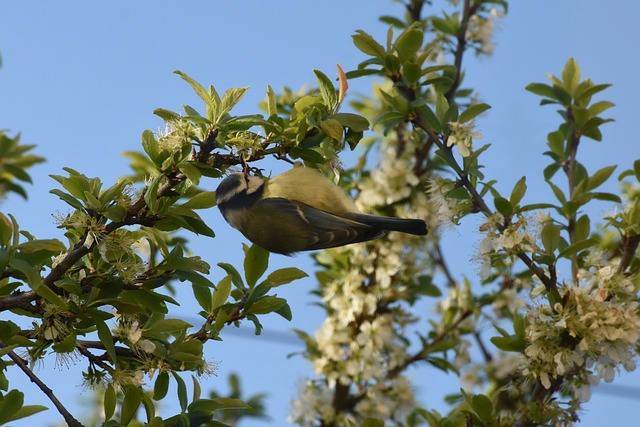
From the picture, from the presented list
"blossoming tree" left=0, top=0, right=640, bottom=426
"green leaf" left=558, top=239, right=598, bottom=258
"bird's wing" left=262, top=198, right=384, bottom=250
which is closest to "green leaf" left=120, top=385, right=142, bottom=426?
"blossoming tree" left=0, top=0, right=640, bottom=426

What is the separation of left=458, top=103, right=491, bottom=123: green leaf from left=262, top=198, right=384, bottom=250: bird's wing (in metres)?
0.71

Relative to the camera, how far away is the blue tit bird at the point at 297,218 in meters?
3.46

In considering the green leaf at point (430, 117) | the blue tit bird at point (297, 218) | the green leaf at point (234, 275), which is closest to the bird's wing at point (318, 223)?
the blue tit bird at point (297, 218)

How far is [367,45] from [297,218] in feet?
2.80

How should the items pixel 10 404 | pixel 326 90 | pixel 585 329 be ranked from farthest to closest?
pixel 585 329, pixel 326 90, pixel 10 404

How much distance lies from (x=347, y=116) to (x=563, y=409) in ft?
4.87

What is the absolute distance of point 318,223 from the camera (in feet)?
11.4

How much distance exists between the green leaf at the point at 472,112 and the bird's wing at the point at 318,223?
71cm

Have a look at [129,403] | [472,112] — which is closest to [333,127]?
[472,112]

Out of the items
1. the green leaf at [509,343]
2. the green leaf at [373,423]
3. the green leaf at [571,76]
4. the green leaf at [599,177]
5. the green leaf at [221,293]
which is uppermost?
the green leaf at [571,76]

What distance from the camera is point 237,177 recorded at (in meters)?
3.30

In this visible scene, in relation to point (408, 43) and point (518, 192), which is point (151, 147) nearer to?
point (408, 43)

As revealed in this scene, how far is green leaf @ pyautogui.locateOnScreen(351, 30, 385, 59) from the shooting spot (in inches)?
118

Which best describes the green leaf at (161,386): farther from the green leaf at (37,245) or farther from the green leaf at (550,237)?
the green leaf at (550,237)
